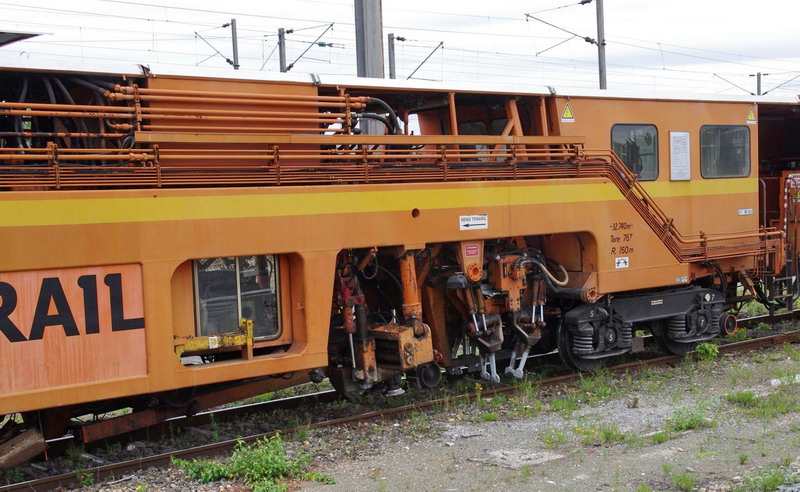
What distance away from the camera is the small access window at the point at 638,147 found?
10.3 metres

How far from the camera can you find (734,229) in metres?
11.4

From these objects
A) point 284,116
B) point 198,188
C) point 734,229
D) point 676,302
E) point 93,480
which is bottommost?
point 93,480

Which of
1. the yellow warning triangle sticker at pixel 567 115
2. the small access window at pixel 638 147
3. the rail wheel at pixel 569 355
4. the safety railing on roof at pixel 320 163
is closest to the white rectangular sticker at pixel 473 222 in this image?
the safety railing on roof at pixel 320 163

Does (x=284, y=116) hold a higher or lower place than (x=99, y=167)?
higher

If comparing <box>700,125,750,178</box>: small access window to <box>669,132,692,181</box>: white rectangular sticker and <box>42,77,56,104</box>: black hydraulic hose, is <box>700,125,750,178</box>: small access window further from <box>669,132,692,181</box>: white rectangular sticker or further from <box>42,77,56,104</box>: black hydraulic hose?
<box>42,77,56,104</box>: black hydraulic hose

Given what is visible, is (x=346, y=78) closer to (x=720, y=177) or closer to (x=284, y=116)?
(x=284, y=116)

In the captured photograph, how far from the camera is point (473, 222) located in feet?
27.9

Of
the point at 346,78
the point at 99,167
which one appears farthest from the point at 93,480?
the point at 346,78

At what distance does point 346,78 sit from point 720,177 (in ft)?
19.1

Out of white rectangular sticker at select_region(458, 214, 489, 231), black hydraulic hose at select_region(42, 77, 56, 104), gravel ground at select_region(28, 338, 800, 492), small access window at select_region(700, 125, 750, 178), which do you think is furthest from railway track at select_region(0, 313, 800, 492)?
black hydraulic hose at select_region(42, 77, 56, 104)

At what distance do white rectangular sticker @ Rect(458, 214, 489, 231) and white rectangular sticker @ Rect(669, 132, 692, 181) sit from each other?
135 inches

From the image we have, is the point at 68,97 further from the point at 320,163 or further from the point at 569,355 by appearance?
the point at 569,355

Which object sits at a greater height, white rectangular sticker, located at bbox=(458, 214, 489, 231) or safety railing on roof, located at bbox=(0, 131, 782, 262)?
safety railing on roof, located at bbox=(0, 131, 782, 262)

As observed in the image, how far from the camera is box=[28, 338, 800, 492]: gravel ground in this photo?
623cm
